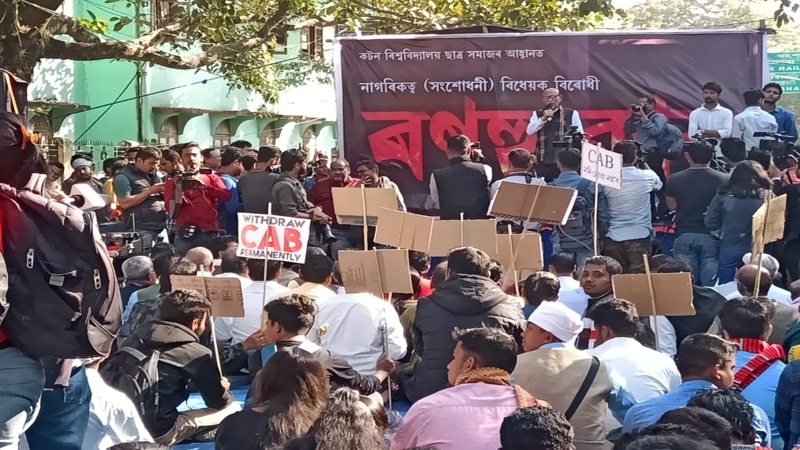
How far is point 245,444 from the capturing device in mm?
3617

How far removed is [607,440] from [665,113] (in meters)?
7.49

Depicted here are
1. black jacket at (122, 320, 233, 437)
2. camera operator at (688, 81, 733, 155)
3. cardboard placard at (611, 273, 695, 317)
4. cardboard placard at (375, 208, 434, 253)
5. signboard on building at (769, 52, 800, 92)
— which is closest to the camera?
black jacket at (122, 320, 233, 437)

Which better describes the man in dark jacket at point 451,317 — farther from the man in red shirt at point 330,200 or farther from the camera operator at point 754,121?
the camera operator at point 754,121

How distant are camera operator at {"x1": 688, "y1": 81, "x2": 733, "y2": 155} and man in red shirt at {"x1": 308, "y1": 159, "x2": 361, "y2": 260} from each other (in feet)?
12.8

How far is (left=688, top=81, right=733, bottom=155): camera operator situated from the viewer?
1070 cm

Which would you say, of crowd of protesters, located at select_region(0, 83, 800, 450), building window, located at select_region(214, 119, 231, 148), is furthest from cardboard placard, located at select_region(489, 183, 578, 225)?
building window, located at select_region(214, 119, 231, 148)

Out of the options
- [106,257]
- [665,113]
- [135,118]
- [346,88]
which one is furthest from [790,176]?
[135,118]

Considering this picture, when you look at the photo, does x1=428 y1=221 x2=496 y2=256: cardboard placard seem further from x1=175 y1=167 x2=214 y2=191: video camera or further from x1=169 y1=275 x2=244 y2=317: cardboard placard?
x1=175 y1=167 x2=214 y2=191: video camera

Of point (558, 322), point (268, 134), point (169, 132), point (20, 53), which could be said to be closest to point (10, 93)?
point (558, 322)

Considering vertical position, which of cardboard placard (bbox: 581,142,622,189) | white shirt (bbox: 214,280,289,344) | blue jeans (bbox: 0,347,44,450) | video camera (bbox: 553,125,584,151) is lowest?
white shirt (bbox: 214,280,289,344)

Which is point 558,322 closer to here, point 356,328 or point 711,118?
point 356,328

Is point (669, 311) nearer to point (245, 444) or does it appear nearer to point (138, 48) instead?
point (245, 444)

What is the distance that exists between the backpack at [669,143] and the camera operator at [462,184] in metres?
2.50

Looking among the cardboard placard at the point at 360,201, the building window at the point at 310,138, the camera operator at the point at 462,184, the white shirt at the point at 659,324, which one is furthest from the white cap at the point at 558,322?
the building window at the point at 310,138
